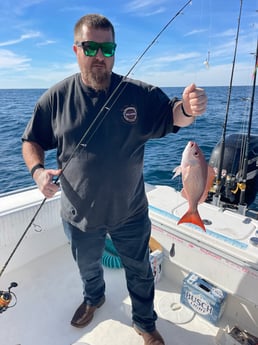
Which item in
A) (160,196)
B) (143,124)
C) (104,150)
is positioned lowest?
(160,196)

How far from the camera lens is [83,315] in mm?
2326

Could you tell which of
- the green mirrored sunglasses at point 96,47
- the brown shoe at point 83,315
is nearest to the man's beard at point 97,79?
the green mirrored sunglasses at point 96,47

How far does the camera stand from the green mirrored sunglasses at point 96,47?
5.52ft

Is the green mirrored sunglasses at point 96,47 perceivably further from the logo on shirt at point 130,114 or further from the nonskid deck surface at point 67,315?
the nonskid deck surface at point 67,315

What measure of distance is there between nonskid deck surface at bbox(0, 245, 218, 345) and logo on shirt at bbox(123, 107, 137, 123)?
1.69 meters

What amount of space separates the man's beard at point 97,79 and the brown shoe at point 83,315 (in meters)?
1.79

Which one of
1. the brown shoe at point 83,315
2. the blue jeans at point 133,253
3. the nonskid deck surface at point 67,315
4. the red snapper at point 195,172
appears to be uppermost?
the red snapper at point 195,172

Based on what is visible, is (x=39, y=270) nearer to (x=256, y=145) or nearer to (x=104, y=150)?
(x=104, y=150)

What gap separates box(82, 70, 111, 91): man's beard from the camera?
1.76m

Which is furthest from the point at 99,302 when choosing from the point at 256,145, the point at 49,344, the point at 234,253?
the point at 256,145

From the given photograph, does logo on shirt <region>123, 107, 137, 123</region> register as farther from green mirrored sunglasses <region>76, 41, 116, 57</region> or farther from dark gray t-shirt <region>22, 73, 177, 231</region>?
green mirrored sunglasses <region>76, 41, 116, 57</region>

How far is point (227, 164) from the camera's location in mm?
4594

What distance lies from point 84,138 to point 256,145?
14.0ft

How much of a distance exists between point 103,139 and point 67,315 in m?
1.65
